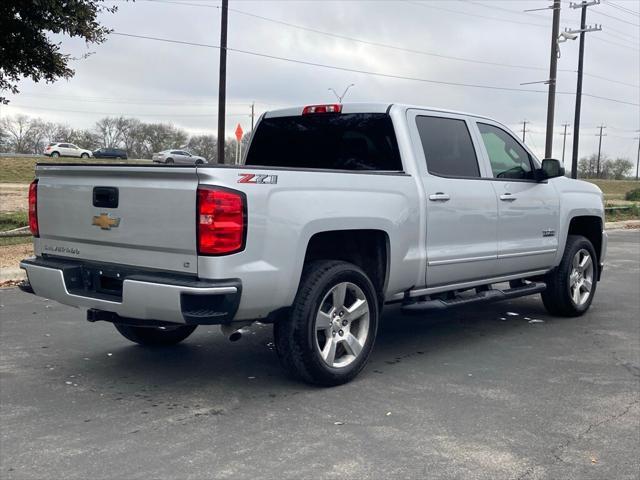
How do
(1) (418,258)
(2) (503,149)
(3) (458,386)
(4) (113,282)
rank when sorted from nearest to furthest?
(4) (113,282) < (3) (458,386) < (1) (418,258) < (2) (503,149)

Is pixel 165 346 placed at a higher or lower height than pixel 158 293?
lower

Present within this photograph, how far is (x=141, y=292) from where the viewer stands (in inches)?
169

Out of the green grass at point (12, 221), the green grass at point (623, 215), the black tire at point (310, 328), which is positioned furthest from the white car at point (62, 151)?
the black tire at point (310, 328)

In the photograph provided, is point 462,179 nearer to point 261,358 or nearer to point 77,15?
point 261,358

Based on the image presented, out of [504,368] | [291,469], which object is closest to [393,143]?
[504,368]

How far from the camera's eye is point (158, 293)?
4230mm

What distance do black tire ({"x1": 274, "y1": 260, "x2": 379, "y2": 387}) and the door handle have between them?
3.33ft

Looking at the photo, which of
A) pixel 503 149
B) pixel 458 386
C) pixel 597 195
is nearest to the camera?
pixel 458 386

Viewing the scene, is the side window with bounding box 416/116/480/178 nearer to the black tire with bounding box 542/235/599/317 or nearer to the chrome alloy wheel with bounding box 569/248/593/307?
the black tire with bounding box 542/235/599/317

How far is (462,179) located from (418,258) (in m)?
0.93

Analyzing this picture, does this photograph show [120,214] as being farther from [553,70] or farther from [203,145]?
[203,145]

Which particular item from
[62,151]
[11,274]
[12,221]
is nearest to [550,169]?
[11,274]

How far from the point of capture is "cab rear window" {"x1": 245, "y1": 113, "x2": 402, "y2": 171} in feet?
18.9

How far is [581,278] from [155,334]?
4683mm
